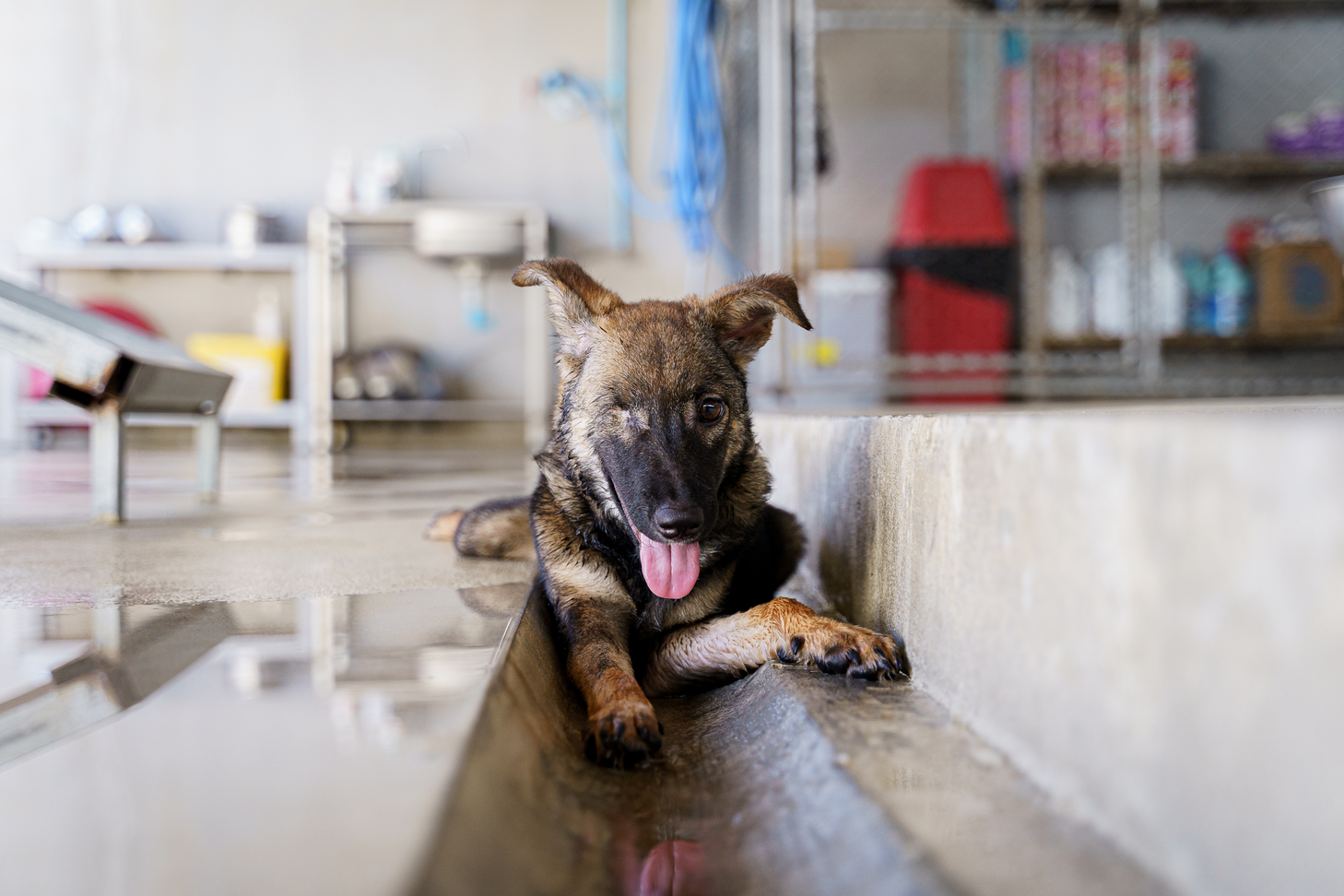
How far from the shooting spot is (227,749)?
82cm

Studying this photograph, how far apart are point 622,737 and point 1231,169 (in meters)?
7.32

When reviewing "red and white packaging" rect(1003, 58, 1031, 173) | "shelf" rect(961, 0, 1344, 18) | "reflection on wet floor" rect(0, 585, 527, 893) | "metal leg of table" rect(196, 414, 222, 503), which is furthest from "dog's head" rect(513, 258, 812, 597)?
"shelf" rect(961, 0, 1344, 18)

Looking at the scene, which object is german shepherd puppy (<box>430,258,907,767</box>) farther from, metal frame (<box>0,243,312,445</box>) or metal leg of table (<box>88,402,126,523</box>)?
metal frame (<box>0,243,312,445</box>)

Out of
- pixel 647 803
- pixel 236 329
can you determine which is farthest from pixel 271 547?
pixel 236 329

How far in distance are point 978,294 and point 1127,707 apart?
6048mm

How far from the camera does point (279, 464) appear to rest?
584 centimetres

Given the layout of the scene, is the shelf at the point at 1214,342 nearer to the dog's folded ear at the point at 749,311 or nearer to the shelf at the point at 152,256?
the dog's folded ear at the point at 749,311

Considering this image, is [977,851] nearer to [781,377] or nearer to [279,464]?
[781,377]

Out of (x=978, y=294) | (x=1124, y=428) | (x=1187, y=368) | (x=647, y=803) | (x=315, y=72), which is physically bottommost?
(x=647, y=803)

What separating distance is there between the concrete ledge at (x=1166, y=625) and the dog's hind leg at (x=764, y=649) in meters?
0.14

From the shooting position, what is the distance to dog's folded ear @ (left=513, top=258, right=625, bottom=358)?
175cm

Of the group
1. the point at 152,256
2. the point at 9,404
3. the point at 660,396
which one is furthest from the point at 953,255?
the point at 9,404

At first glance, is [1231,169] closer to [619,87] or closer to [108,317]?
[619,87]

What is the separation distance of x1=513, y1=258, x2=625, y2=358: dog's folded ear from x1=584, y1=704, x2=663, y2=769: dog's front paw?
814 mm
